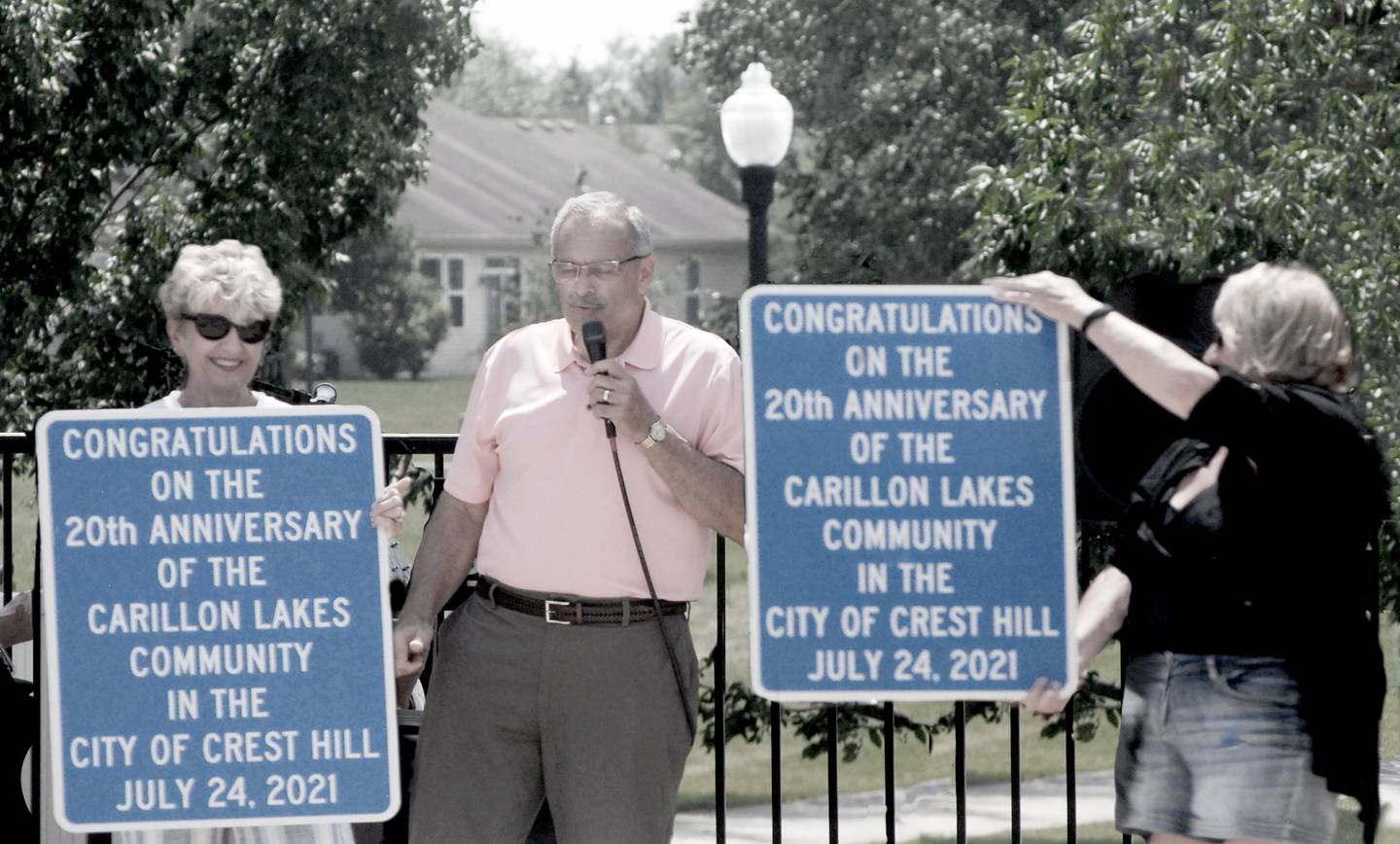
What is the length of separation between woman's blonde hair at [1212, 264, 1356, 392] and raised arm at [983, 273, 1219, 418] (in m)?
0.10

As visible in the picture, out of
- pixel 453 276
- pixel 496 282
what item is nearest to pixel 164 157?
pixel 496 282

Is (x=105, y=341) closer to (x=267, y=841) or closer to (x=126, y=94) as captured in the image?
(x=126, y=94)

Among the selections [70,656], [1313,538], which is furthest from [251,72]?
[1313,538]

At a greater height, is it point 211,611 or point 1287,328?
point 1287,328

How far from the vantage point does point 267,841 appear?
144 inches

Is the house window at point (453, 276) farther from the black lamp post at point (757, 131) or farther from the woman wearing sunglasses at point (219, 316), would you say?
the woman wearing sunglasses at point (219, 316)

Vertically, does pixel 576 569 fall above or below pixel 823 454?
below

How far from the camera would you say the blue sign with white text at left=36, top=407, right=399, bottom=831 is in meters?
3.55

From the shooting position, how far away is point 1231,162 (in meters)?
9.89

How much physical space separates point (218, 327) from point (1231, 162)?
745cm

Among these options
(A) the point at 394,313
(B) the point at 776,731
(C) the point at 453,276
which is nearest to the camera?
(B) the point at 776,731

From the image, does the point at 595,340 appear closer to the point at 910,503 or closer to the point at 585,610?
the point at 585,610

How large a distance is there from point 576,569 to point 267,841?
83 centimetres

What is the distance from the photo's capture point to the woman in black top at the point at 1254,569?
3.04 metres
